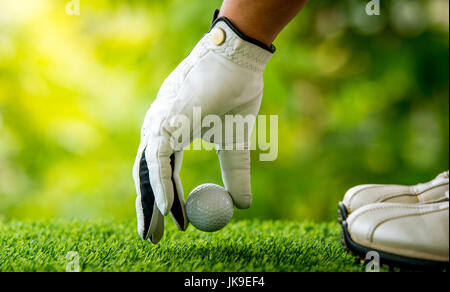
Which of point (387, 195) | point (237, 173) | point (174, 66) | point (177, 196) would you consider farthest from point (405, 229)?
point (174, 66)

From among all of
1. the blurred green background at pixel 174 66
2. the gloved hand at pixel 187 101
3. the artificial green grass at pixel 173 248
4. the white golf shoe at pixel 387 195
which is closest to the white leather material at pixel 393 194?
the white golf shoe at pixel 387 195

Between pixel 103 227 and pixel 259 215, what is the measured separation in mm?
2052

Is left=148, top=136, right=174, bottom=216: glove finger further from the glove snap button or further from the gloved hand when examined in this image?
the glove snap button

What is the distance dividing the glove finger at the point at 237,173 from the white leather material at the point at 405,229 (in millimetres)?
425

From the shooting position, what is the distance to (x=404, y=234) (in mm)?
1177

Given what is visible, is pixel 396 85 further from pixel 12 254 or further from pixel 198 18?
pixel 12 254

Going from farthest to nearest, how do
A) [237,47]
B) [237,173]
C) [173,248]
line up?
[237,173]
[173,248]
[237,47]

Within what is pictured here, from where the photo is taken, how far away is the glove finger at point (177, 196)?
1438mm

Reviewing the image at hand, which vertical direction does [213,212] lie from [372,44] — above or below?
below

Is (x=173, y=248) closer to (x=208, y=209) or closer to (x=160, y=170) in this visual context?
(x=208, y=209)

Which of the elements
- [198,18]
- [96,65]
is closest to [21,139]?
[96,65]

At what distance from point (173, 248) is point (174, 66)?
7.47ft

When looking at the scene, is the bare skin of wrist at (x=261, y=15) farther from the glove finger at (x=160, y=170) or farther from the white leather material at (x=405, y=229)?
the white leather material at (x=405, y=229)
